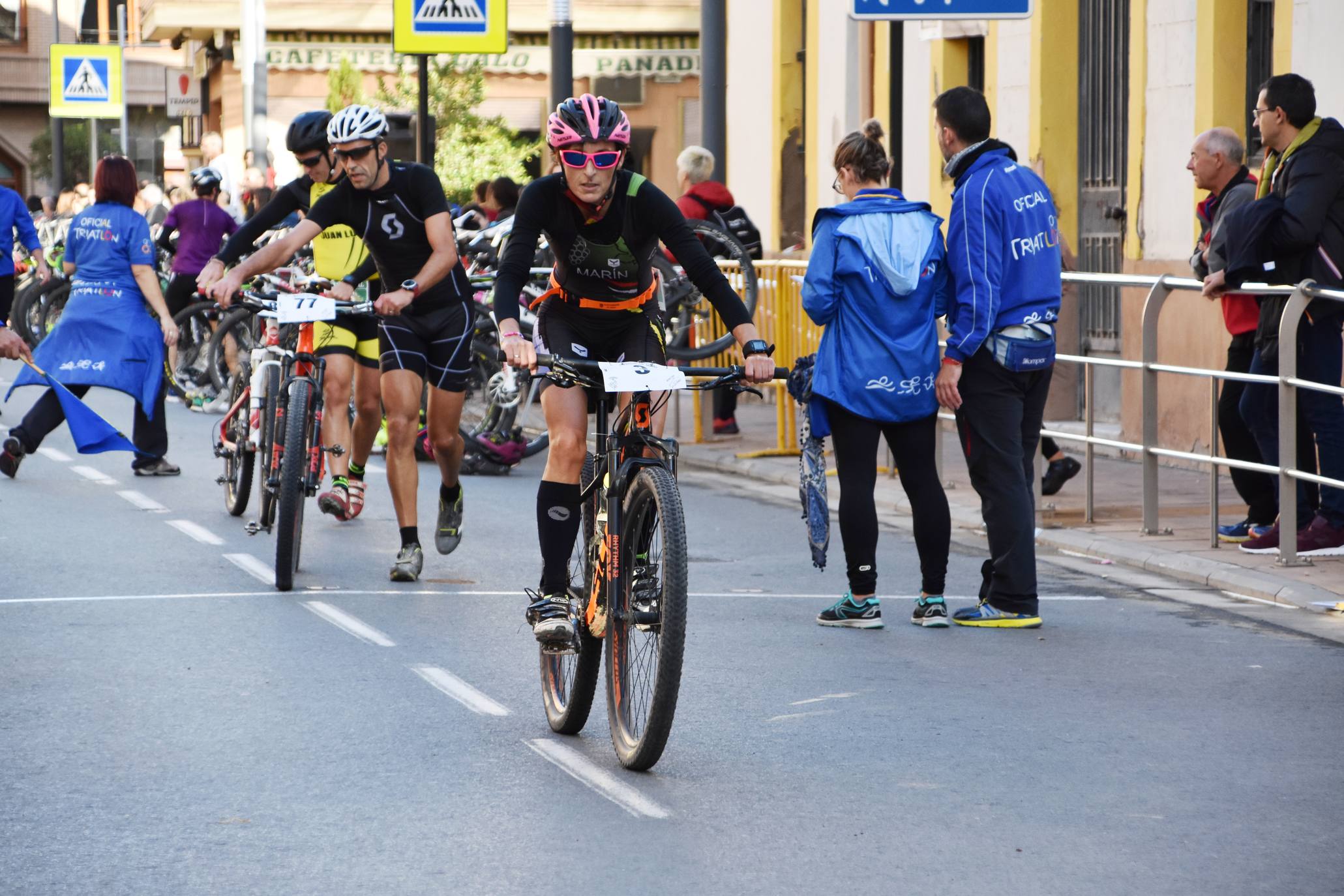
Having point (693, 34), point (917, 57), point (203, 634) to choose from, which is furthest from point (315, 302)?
point (693, 34)

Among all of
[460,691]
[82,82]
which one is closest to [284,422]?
[460,691]

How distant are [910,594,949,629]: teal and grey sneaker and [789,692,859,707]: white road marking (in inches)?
55.4

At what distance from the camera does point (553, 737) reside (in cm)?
648

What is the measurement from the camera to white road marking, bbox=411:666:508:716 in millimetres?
6852

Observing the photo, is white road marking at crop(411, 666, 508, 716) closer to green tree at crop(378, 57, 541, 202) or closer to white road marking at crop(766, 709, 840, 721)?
white road marking at crop(766, 709, 840, 721)

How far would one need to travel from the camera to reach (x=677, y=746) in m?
6.33

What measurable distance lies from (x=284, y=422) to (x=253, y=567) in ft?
2.28

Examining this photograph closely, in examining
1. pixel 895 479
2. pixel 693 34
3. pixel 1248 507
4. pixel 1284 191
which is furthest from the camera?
pixel 693 34

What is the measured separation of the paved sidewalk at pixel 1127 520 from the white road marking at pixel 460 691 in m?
3.58

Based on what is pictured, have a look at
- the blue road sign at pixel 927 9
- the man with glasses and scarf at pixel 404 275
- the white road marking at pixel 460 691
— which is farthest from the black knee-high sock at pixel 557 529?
the blue road sign at pixel 927 9

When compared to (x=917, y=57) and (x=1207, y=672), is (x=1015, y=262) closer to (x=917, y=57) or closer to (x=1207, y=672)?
(x=1207, y=672)

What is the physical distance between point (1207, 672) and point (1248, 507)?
10.9 ft

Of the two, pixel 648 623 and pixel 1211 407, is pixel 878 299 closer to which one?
pixel 648 623

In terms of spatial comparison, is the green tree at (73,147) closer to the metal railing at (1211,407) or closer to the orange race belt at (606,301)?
the metal railing at (1211,407)
